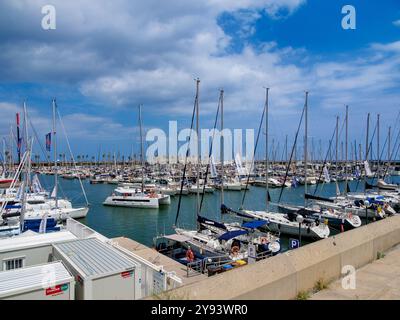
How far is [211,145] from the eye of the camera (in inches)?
1291

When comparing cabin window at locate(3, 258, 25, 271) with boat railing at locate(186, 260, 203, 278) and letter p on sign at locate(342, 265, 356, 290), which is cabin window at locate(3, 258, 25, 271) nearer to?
boat railing at locate(186, 260, 203, 278)

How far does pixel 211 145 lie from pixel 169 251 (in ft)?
48.0

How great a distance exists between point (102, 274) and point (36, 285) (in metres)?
1.47

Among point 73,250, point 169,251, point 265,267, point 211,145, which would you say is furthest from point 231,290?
point 211,145

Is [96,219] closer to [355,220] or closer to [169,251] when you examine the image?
[169,251]

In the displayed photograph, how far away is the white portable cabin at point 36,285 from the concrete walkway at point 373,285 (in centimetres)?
548

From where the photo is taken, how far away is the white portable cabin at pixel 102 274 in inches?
285

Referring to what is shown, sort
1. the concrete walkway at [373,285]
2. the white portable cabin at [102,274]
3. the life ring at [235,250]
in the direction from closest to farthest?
the concrete walkway at [373,285], the white portable cabin at [102,274], the life ring at [235,250]

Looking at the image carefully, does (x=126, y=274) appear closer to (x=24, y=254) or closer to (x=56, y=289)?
(x=56, y=289)

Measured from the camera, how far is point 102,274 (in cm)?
746

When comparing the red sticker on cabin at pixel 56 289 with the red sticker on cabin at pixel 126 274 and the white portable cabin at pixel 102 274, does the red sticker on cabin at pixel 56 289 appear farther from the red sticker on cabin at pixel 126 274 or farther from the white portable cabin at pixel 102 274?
the red sticker on cabin at pixel 126 274

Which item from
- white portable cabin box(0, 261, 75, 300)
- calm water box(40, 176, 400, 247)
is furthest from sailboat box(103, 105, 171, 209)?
white portable cabin box(0, 261, 75, 300)

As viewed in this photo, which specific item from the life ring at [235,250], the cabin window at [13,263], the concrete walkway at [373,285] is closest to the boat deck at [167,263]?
the life ring at [235,250]

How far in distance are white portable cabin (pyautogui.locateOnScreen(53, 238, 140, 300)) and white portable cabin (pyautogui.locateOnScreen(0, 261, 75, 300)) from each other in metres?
0.34
